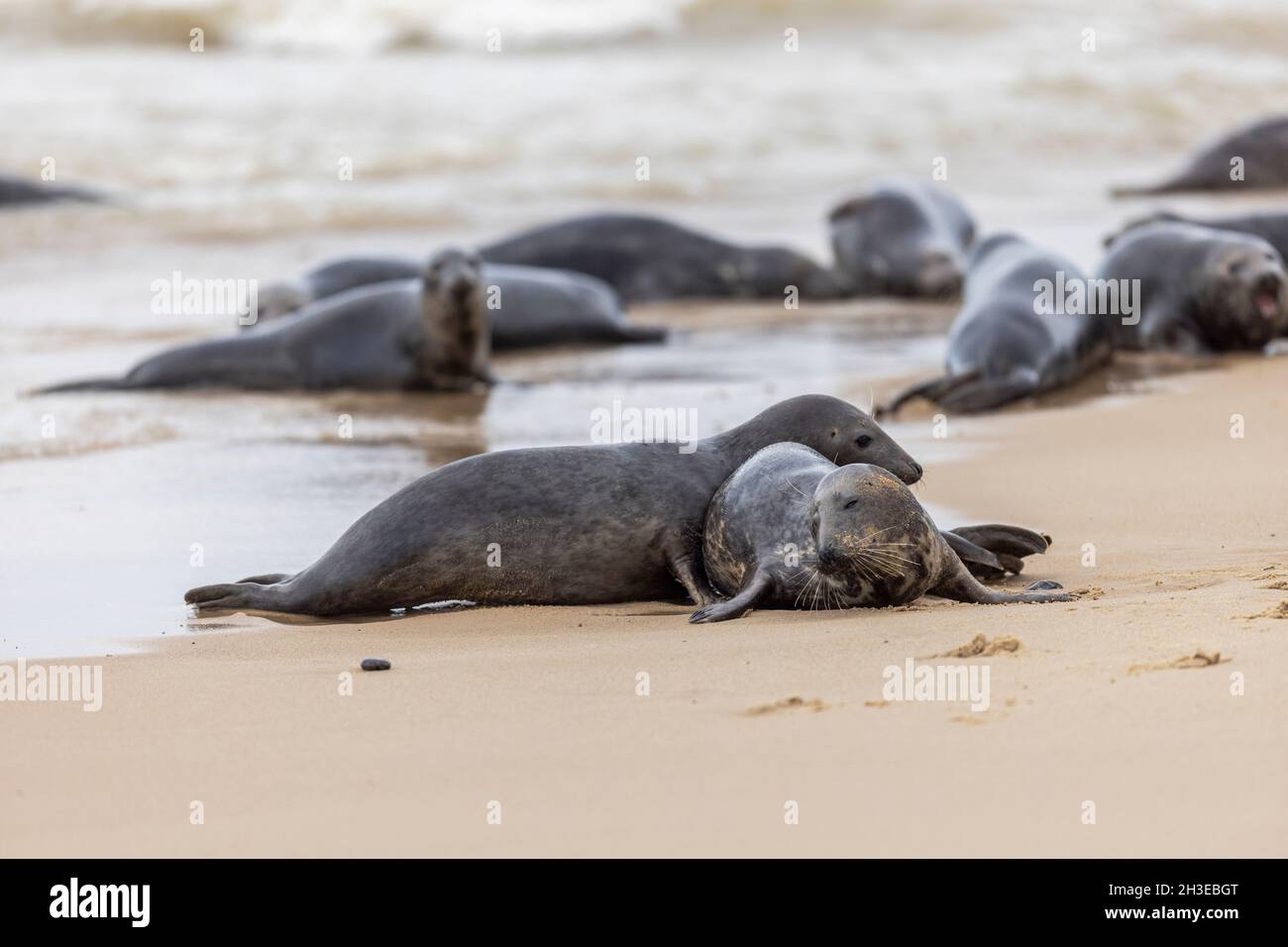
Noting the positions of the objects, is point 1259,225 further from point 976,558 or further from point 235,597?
point 235,597

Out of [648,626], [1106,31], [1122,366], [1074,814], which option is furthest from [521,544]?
[1106,31]

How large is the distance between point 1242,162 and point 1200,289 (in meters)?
6.90

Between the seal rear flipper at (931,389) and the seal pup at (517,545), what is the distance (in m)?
2.78

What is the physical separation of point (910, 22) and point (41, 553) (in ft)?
74.7

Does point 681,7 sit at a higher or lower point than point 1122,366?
higher

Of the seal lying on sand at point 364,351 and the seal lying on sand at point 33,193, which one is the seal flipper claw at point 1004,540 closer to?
the seal lying on sand at point 364,351

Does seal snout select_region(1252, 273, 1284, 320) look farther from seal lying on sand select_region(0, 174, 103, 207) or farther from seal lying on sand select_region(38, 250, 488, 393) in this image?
seal lying on sand select_region(0, 174, 103, 207)

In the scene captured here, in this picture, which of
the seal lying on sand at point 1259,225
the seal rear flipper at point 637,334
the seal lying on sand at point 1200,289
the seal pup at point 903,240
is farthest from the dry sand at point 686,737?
the seal pup at point 903,240

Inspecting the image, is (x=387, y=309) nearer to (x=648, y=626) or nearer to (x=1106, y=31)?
(x=648, y=626)

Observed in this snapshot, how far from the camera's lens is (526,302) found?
10.6 metres

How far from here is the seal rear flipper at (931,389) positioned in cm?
782

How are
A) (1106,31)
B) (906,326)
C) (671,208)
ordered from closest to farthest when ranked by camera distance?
(906,326), (671,208), (1106,31)

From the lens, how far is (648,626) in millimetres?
4539
